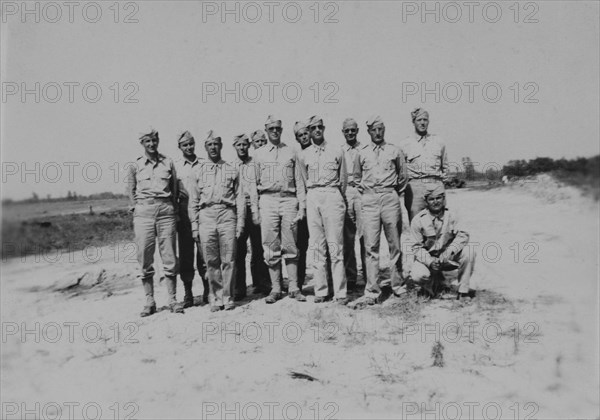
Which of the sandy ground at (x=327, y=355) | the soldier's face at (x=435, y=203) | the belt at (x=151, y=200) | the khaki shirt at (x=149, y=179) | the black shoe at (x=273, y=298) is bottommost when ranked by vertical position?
the sandy ground at (x=327, y=355)

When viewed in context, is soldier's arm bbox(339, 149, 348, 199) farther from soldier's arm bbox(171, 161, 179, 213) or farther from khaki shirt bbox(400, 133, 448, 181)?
soldier's arm bbox(171, 161, 179, 213)

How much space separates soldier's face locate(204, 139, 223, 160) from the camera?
21.4ft

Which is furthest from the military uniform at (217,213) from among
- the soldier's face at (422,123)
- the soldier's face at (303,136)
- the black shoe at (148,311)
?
the soldier's face at (422,123)

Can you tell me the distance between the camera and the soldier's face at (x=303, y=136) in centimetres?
679

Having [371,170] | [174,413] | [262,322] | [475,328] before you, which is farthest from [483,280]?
[174,413]

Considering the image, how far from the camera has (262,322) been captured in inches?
244

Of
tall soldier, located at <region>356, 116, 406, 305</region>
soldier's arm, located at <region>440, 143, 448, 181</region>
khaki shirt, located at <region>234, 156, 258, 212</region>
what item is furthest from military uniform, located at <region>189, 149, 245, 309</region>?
soldier's arm, located at <region>440, 143, 448, 181</region>

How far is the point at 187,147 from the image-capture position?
22.1 ft

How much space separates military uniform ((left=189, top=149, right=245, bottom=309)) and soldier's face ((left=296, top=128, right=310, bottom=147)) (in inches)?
37.6

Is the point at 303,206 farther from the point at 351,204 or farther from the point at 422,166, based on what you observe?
the point at 422,166

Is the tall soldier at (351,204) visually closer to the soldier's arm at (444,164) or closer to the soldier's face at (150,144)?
the soldier's arm at (444,164)

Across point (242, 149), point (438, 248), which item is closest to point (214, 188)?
point (242, 149)

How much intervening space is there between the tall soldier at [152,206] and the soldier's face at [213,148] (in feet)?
1.88

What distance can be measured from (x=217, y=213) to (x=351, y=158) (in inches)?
79.6
